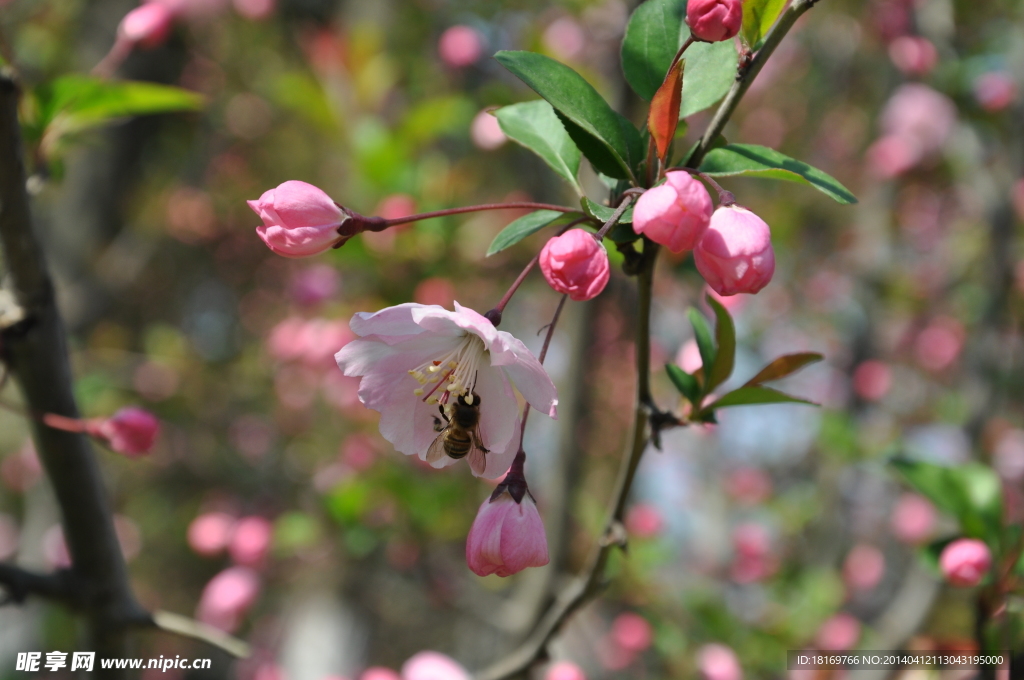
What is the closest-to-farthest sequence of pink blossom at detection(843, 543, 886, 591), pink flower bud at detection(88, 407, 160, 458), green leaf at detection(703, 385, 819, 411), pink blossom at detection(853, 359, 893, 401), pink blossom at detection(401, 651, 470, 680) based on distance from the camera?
1. green leaf at detection(703, 385, 819, 411)
2. pink flower bud at detection(88, 407, 160, 458)
3. pink blossom at detection(401, 651, 470, 680)
4. pink blossom at detection(853, 359, 893, 401)
5. pink blossom at detection(843, 543, 886, 591)

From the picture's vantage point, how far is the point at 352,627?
3.26 m

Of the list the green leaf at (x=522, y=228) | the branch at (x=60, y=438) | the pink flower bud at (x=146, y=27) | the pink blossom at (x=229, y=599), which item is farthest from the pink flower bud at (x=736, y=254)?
the pink blossom at (x=229, y=599)

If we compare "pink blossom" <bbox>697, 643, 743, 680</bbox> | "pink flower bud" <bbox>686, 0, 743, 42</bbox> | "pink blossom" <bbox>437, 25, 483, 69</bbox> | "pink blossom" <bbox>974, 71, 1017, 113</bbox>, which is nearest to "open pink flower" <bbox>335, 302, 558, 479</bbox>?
"pink flower bud" <bbox>686, 0, 743, 42</bbox>

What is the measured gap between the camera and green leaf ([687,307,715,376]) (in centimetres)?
85

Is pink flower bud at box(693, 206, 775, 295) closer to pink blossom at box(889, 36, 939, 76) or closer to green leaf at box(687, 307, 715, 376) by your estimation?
green leaf at box(687, 307, 715, 376)

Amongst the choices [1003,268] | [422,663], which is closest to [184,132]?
[422,663]

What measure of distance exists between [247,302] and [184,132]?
4.70ft

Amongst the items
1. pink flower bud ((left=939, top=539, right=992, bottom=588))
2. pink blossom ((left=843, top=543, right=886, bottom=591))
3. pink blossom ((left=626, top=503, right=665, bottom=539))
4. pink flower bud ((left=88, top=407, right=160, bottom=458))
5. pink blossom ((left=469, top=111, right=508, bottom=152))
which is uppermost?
pink blossom ((left=469, top=111, right=508, bottom=152))

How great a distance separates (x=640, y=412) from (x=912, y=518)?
3555 mm

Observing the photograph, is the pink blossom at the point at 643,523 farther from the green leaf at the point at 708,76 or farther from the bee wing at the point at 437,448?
the green leaf at the point at 708,76

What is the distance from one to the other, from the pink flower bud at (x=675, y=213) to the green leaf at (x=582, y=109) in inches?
3.9

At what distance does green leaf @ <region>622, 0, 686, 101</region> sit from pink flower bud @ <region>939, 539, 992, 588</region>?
81 centimetres

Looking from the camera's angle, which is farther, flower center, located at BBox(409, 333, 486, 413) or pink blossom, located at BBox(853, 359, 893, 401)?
pink blossom, located at BBox(853, 359, 893, 401)

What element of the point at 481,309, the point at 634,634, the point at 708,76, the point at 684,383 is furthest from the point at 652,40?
the point at 634,634
